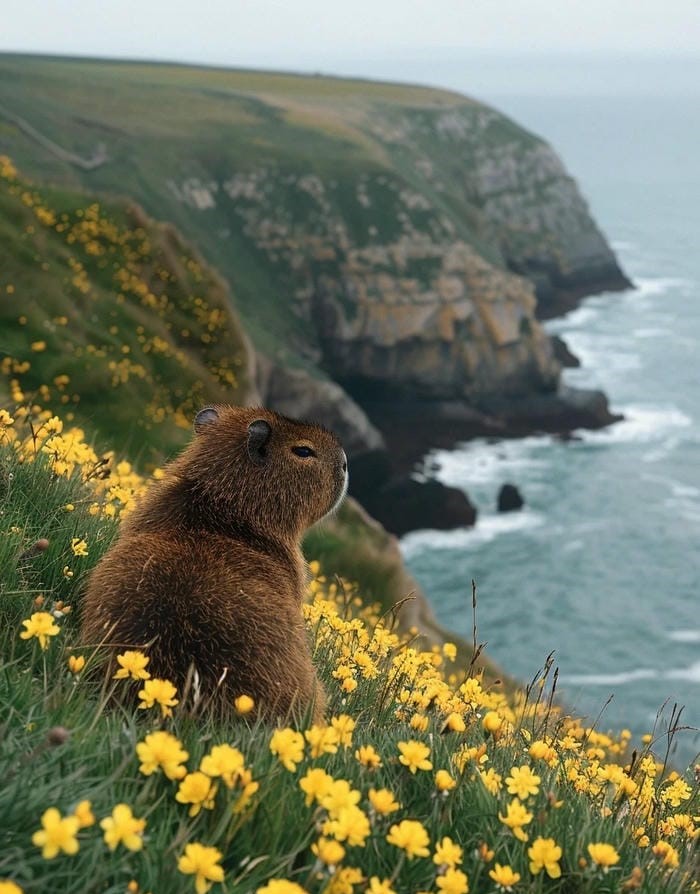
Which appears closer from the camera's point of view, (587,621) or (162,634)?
(162,634)

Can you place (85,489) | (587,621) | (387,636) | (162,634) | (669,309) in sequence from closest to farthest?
(162,634) → (387,636) → (85,489) → (587,621) → (669,309)

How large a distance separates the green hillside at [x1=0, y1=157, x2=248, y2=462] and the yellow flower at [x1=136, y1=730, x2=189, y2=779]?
619 inches

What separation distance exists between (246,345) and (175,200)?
7928cm

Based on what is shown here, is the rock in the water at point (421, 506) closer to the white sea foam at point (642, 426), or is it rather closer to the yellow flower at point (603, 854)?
the white sea foam at point (642, 426)

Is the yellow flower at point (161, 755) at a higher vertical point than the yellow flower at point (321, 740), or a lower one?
higher

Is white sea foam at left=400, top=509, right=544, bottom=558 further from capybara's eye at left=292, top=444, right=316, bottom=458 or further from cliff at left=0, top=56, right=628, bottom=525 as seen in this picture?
capybara's eye at left=292, top=444, right=316, bottom=458

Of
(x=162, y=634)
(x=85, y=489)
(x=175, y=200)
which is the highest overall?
(x=162, y=634)

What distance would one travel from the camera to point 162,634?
4.25 metres

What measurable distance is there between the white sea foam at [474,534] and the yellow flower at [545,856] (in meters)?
62.1

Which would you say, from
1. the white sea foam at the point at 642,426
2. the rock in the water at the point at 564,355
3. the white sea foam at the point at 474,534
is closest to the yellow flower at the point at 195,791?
the white sea foam at the point at 474,534

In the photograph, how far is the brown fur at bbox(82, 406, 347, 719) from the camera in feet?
14.0

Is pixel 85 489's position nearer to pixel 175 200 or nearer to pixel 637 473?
pixel 637 473

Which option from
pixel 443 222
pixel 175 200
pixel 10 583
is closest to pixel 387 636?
pixel 10 583

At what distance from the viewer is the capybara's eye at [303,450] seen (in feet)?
21.1
